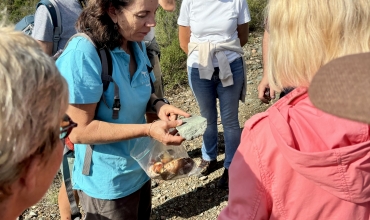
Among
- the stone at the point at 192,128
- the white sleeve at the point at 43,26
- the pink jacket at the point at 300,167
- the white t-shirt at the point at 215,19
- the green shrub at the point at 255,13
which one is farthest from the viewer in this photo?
the green shrub at the point at 255,13

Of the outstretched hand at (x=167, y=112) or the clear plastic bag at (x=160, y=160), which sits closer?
the clear plastic bag at (x=160, y=160)

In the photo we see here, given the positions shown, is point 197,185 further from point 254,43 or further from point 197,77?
point 254,43

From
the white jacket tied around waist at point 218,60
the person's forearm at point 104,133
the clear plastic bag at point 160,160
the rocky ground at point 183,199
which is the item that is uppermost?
the person's forearm at point 104,133

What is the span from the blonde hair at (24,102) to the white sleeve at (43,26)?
76.6 inches

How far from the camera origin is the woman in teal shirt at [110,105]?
2.01 m

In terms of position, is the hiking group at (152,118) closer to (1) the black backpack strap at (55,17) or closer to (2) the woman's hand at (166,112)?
(2) the woman's hand at (166,112)

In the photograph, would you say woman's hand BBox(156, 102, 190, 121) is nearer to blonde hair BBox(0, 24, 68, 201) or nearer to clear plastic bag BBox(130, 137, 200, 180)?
clear plastic bag BBox(130, 137, 200, 180)

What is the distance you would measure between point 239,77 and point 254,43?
3.87 metres

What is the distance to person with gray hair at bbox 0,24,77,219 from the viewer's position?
0.96 metres

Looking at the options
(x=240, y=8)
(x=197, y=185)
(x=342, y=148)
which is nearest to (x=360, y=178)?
(x=342, y=148)

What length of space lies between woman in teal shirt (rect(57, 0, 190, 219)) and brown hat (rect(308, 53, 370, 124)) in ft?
4.65

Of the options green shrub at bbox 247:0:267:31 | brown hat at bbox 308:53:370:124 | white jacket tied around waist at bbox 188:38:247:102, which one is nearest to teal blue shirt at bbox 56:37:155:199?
white jacket tied around waist at bbox 188:38:247:102

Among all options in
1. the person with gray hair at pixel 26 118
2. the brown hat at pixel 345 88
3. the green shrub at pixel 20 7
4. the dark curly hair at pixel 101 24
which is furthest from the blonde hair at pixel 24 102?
the green shrub at pixel 20 7

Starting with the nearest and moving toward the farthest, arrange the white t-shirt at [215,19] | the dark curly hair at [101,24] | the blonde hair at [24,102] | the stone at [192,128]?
the blonde hair at [24,102] → the dark curly hair at [101,24] → the stone at [192,128] → the white t-shirt at [215,19]
